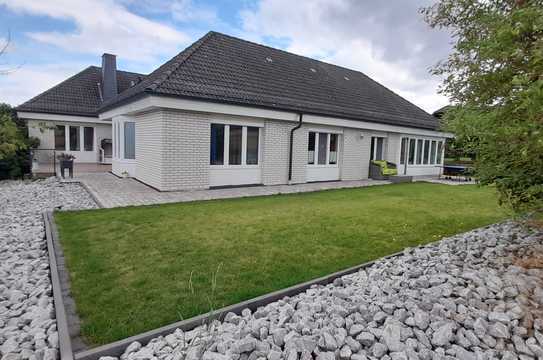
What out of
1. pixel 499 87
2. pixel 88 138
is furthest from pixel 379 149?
pixel 88 138

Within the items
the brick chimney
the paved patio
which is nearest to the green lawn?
the paved patio

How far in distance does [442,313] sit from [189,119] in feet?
29.5

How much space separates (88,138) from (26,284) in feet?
60.4

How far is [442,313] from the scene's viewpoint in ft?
9.37

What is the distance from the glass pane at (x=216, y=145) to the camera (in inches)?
427

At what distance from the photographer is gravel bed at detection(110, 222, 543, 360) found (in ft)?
7.76

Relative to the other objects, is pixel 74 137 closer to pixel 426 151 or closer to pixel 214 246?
pixel 214 246

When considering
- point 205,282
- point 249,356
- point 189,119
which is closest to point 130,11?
point 189,119

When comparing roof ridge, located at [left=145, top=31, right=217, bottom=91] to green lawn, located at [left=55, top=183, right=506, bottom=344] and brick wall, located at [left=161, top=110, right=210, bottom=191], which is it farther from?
green lawn, located at [left=55, top=183, right=506, bottom=344]

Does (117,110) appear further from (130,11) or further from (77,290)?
(77,290)

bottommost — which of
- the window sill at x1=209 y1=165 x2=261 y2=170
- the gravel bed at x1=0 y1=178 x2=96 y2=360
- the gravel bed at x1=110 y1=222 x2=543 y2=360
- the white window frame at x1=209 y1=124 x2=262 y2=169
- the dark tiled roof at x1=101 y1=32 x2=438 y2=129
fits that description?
the gravel bed at x1=0 y1=178 x2=96 y2=360

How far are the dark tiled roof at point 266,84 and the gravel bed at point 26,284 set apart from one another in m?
4.49

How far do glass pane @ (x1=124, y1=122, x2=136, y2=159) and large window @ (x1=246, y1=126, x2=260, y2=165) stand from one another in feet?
16.1

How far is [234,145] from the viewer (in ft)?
37.3
